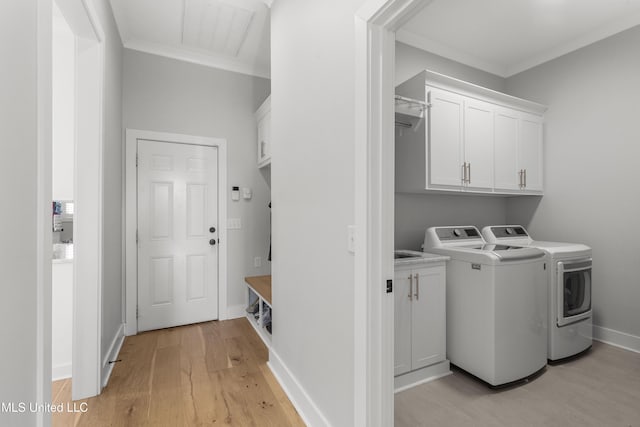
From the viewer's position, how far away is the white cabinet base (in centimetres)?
209

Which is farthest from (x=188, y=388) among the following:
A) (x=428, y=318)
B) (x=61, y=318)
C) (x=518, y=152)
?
(x=518, y=152)

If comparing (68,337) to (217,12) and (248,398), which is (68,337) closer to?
(248,398)

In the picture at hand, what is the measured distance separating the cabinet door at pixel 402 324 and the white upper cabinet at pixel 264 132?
A: 71.4 inches

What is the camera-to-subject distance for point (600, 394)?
6.53ft

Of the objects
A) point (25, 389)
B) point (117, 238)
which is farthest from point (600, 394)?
point (117, 238)

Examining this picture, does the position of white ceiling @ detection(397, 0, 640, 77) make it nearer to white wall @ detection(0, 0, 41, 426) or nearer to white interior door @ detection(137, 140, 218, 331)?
white interior door @ detection(137, 140, 218, 331)

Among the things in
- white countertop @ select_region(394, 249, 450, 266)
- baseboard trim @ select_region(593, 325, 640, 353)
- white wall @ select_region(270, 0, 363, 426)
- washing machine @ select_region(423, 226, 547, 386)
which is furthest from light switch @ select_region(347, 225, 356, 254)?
baseboard trim @ select_region(593, 325, 640, 353)

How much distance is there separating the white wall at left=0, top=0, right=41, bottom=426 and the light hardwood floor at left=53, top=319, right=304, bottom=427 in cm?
97

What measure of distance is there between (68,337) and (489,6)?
4156mm

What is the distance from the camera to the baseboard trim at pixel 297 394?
1.61 m

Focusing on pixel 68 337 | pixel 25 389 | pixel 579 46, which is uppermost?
pixel 579 46

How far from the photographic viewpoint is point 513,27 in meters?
2.72

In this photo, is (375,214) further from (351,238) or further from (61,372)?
(61,372)

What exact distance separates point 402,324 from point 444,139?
61.5 inches
